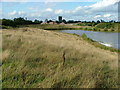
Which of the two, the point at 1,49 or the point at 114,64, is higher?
the point at 1,49

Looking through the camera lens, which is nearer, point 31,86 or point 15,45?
point 31,86

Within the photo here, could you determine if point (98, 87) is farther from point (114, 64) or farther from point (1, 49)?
point (1, 49)

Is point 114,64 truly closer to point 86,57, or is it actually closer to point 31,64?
point 86,57

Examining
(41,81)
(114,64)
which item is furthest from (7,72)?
(114,64)

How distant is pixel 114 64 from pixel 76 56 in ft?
6.31

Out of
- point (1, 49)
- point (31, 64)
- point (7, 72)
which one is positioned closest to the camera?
point (7, 72)

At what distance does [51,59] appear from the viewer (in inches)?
342

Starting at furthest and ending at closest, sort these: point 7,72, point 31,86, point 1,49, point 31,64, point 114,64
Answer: point 1,49, point 114,64, point 31,64, point 7,72, point 31,86

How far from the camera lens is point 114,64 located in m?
8.88

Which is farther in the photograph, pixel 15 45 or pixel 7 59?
pixel 15 45

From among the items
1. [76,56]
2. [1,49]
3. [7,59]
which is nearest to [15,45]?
[1,49]

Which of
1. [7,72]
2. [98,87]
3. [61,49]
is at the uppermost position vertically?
[61,49]

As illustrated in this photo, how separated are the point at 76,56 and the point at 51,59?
132 cm

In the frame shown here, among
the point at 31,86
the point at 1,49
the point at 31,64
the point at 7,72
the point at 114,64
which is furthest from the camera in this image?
the point at 1,49
